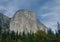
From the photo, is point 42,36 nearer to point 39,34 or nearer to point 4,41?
point 39,34

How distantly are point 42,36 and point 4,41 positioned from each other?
1828 centimetres

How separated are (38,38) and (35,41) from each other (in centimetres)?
283

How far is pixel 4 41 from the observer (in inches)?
4683

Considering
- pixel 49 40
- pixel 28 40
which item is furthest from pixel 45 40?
pixel 28 40

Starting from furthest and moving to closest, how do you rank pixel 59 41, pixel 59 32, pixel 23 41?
pixel 59 32, pixel 23 41, pixel 59 41

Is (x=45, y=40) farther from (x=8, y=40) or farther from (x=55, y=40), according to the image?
(x=8, y=40)

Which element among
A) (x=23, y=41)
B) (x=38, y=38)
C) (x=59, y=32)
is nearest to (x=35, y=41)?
(x=38, y=38)

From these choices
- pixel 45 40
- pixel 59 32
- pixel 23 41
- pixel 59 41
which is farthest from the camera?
pixel 59 32

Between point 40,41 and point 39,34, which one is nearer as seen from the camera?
point 40,41

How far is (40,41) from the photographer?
115 m

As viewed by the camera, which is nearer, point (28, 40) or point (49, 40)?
point (49, 40)

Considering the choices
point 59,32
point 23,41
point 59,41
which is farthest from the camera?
point 59,32

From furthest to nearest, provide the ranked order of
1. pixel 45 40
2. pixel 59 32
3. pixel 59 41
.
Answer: pixel 59 32 < pixel 45 40 < pixel 59 41

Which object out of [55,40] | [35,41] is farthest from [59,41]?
[35,41]
